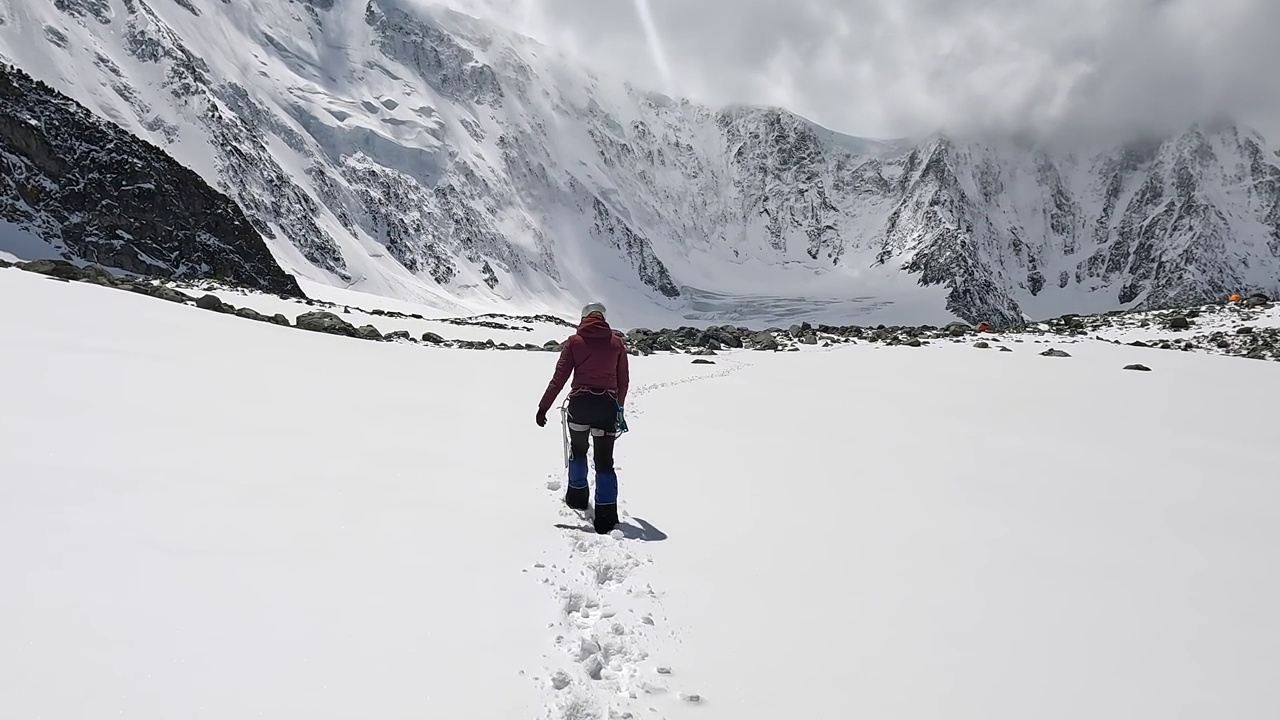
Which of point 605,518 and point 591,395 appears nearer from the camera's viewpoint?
point 605,518

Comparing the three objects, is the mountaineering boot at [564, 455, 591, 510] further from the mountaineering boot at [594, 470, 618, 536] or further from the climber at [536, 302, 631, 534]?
the mountaineering boot at [594, 470, 618, 536]

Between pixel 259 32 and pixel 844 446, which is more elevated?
pixel 259 32

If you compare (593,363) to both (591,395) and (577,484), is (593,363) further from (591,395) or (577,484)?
(577,484)

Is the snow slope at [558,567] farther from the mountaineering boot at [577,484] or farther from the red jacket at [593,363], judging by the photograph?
the red jacket at [593,363]

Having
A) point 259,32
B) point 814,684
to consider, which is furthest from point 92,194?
point 259,32

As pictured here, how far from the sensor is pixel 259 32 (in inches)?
5753

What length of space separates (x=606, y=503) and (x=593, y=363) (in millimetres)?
1471

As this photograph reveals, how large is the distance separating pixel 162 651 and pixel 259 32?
178507mm

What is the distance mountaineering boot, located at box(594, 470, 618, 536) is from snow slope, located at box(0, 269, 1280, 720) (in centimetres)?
24

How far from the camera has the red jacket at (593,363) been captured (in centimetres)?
702

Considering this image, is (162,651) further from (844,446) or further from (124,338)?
(124,338)

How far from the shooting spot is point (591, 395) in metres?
6.93

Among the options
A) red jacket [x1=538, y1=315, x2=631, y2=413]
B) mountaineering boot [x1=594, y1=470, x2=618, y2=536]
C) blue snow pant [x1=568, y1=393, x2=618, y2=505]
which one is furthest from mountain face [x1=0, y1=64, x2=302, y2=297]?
mountaineering boot [x1=594, y1=470, x2=618, y2=536]

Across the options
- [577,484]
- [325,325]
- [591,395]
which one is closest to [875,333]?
[325,325]
